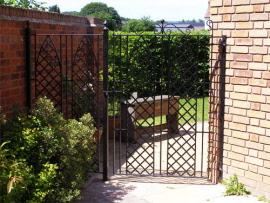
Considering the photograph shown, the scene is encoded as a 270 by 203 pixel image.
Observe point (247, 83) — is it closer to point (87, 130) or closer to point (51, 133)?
point (87, 130)

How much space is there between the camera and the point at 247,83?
208 inches

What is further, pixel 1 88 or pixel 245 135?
pixel 245 135

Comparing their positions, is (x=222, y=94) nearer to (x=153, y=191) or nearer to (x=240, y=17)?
(x=240, y=17)

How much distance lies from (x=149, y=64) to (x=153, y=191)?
1.81m

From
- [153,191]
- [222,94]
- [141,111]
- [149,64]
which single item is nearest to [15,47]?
[149,64]

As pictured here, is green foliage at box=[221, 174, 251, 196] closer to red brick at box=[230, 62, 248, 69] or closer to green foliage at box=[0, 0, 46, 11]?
red brick at box=[230, 62, 248, 69]

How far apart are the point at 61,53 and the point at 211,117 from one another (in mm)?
2213

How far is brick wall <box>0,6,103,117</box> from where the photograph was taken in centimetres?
496

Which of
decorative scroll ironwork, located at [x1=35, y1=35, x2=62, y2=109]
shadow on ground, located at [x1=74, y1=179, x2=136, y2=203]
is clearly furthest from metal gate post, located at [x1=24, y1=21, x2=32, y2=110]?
shadow on ground, located at [x1=74, y1=179, x2=136, y2=203]

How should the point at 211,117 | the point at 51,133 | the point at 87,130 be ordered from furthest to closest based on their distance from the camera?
the point at 211,117
the point at 87,130
the point at 51,133

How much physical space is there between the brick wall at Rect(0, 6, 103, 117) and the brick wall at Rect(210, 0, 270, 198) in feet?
7.49

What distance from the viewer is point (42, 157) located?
4582 millimetres

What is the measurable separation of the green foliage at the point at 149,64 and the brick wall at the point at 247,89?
37 cm

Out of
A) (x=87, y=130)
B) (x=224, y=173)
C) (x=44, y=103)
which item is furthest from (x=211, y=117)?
(x=44, y=103)
